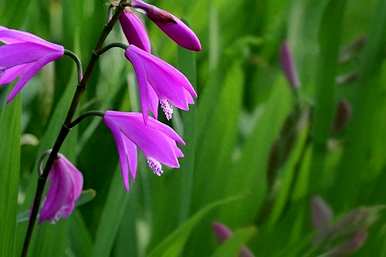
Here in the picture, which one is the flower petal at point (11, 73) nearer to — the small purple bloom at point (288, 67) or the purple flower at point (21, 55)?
the purple flower at point (21, 55)

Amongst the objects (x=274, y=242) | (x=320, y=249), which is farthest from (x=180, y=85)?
(x=274, y=242)

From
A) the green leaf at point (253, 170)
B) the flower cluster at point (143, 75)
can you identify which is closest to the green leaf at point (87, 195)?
the flower cluster at point (143, 75)

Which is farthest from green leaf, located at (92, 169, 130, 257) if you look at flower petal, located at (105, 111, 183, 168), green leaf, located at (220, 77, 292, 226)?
green leaf, located at (220, 77, 292, 226)

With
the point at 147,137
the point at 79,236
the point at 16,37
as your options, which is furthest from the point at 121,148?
the point at 79,236

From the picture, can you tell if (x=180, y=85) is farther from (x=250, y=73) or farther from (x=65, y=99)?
(x=250, y=73)

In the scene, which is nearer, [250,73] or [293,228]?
[293,228]

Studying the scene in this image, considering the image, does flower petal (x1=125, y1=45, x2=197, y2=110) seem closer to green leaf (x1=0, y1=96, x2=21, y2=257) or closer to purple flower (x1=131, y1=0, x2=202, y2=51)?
purple flower (x1=131, y1=0, x2=202, y2=51)
